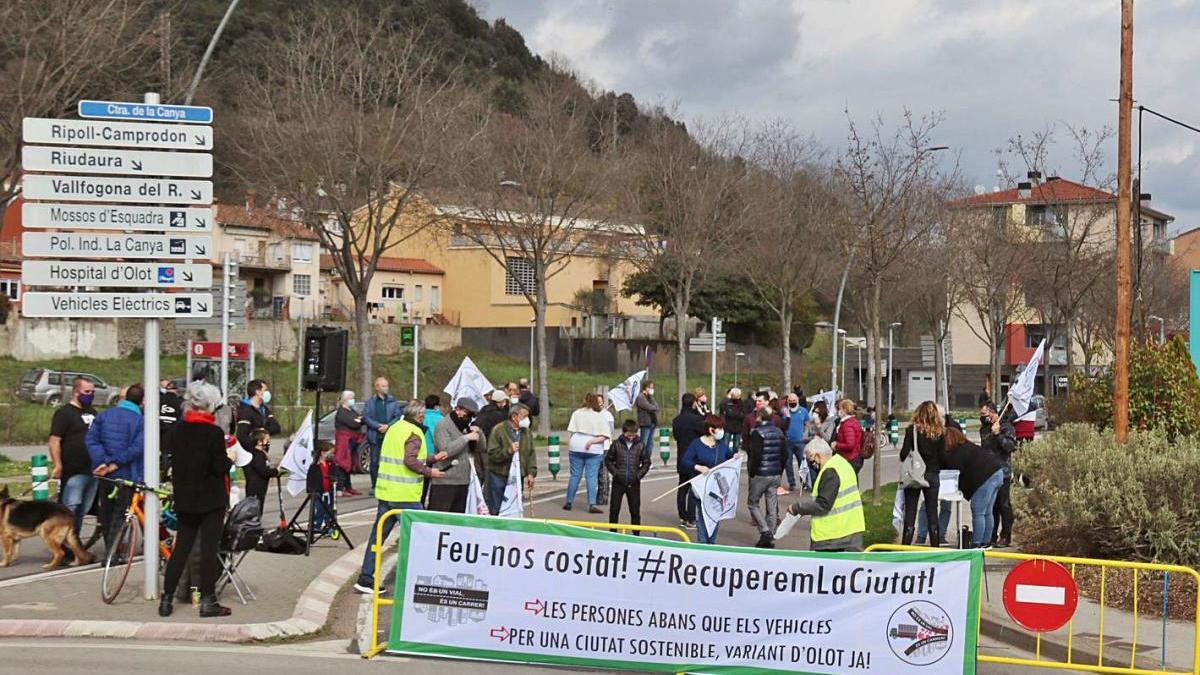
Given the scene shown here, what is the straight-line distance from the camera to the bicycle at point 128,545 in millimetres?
11383

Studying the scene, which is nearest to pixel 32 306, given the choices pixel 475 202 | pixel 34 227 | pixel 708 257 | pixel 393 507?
pixel 34 227

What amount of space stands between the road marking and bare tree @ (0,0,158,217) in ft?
70.3

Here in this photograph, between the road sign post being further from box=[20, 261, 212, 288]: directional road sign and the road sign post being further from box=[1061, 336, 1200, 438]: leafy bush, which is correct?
box=[1061, 336, 1200, 438]: leafy bush

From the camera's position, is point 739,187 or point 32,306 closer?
point 32,306

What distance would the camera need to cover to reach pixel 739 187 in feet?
150

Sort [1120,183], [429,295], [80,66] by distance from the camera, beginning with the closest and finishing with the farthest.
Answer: [1120,183] → [80,66] → [429,295]

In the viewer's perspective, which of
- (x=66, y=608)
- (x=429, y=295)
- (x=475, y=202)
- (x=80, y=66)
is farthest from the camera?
(x=429, y=295)

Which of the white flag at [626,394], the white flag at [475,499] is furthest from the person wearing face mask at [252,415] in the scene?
the white flag at [626,394]

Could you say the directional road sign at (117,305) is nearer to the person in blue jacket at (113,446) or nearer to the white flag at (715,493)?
the person in blue jacket at (113,446)

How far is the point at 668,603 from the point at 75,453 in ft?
23.9

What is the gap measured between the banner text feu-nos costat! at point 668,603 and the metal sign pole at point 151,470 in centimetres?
265

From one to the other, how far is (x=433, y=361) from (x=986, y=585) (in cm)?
4937

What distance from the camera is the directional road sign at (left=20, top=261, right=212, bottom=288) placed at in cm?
1145

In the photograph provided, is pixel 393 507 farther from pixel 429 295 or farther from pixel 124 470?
pixel 429 295
